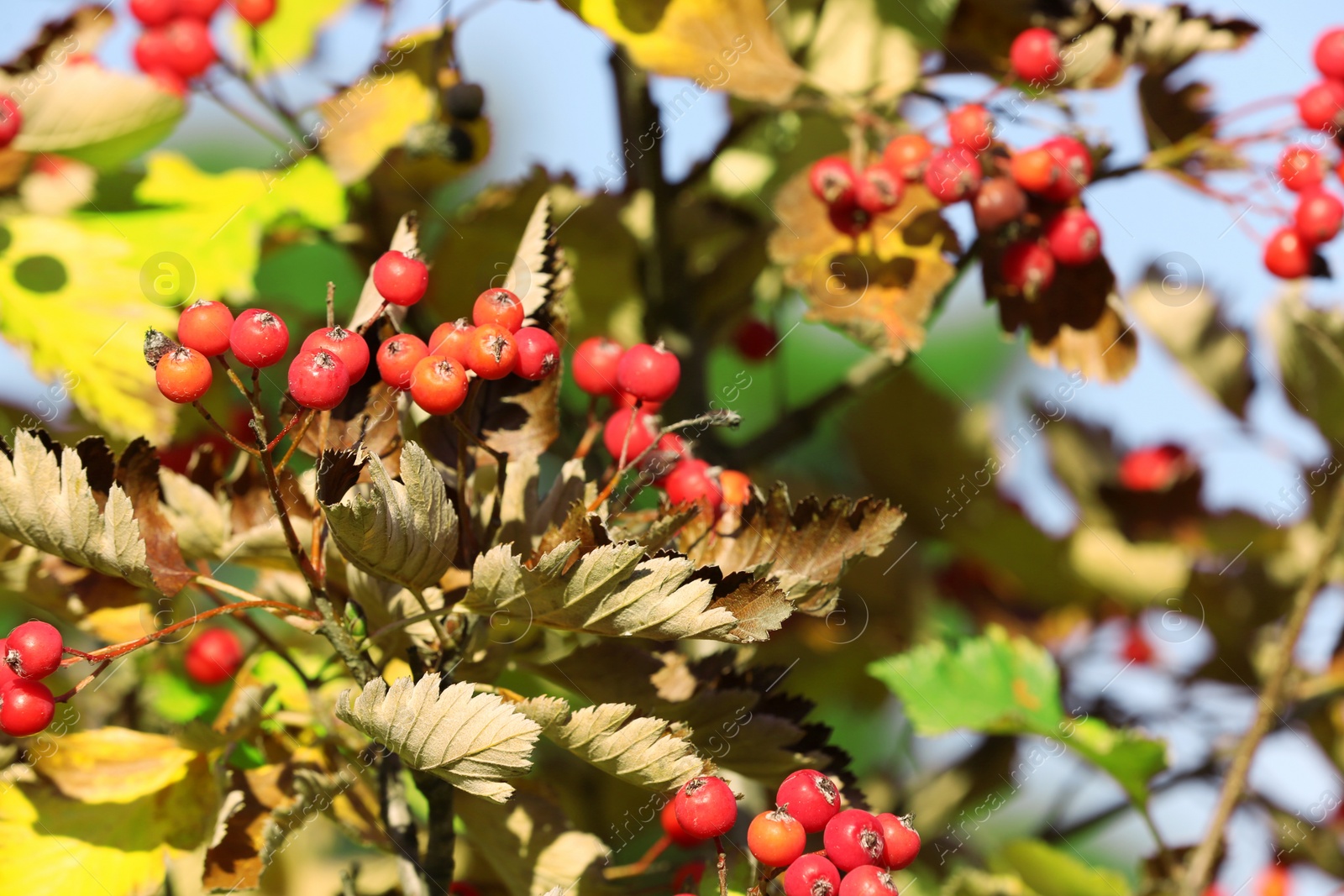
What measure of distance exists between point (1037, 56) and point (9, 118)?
103 cm

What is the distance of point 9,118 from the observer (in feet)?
3.91

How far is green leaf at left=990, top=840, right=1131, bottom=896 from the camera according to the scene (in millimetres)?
1200

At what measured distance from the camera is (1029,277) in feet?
3.50

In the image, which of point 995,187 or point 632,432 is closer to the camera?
point 632,432

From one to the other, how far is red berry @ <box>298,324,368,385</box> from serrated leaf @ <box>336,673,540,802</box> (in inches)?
7.4

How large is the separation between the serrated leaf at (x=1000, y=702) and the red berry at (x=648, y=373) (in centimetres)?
40

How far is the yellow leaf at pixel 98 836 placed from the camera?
820 mm

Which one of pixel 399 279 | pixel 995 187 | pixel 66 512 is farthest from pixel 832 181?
pixel 66 512

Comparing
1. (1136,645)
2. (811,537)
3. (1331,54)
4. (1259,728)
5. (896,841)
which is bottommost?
(1136,645)

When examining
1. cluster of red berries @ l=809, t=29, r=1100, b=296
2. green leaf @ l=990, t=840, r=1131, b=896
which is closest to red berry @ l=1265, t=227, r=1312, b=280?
cluster of red berries @ l=809, t=29, r=1100, b=296

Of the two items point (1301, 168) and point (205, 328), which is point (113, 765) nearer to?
point (205, 328)

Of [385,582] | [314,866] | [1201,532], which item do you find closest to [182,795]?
[385,582]

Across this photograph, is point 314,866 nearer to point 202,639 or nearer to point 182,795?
point 202,639

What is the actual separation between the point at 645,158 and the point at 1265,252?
637 millimetres
